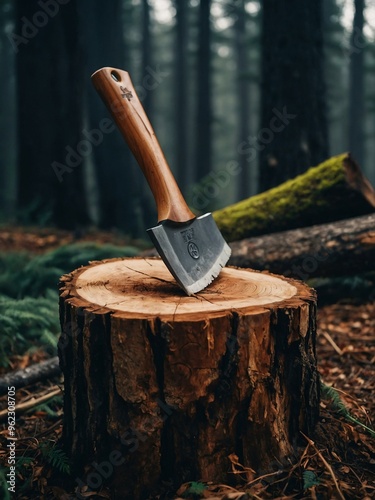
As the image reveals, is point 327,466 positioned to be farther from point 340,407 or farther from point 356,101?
point 356,101

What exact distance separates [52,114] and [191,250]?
7.25m

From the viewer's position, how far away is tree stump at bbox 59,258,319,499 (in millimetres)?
2186

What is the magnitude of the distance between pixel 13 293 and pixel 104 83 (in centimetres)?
300

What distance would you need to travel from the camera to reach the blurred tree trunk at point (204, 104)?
17.6 m

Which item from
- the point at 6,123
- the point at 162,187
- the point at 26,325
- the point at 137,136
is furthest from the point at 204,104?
the point at 162,187

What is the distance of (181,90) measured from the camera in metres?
22.3

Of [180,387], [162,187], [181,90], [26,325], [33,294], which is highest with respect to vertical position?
[181,90]

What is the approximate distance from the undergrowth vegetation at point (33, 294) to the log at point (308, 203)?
1700 millimetres

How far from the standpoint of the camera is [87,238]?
809 cm

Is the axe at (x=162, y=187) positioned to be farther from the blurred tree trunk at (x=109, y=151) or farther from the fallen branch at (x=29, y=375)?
the blurred tree trunk at (x=109, y=151)

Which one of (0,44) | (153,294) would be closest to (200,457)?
(153,294)

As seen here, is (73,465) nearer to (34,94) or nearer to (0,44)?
(34,94)

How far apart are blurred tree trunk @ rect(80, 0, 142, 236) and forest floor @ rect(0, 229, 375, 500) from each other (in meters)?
7.47

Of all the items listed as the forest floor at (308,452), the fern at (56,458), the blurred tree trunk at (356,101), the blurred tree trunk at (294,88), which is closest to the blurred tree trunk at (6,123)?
the blurred tree trunk at (356,101)
